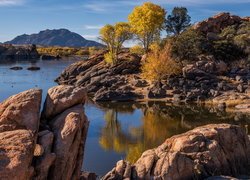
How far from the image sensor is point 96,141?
4916cm

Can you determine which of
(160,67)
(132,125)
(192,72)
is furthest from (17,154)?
(192,72)

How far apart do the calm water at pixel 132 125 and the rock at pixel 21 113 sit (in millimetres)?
14660

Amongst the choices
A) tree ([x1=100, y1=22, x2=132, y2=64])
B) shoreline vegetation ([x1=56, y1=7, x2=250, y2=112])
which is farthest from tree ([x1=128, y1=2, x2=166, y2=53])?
tree ([x1=100, y1=22, x2=132, y2=64])

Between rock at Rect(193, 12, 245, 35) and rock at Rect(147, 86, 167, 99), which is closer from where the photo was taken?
rock at Rect(147, 86, 167, 99)

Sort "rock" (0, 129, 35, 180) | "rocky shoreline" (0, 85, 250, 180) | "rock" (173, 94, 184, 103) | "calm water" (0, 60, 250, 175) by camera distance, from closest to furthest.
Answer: "rock" (0, 129, 35, 180), "rocky shoreline" (0, 85, 250, 180), "calm water" (0, 60, 250, 175), "rock" (173, 94, 184, 103)

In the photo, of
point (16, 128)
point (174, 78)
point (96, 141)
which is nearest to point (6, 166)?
point (16, 128)

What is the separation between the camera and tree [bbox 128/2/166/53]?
352 feet

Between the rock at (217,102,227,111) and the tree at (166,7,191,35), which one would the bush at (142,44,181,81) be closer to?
the rock at (217,102,227,111)

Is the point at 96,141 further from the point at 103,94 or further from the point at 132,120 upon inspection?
the point at 103,94

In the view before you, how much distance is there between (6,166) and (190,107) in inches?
2207

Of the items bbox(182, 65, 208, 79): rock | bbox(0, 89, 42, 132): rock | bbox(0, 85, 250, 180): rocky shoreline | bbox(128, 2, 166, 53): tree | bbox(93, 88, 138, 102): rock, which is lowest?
bbox(93, 88, 138, 102): rock

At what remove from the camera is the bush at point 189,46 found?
94188 mm

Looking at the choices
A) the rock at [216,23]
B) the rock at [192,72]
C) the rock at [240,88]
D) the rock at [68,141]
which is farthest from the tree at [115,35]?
the rock at [68,141]

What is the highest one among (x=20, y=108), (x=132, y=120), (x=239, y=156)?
(x=20, y=108)
